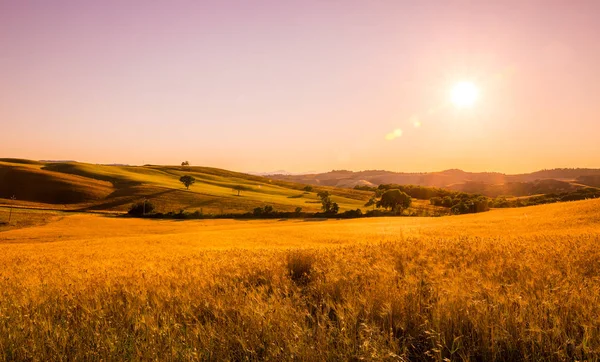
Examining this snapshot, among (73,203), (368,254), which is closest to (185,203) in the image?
(73,203)

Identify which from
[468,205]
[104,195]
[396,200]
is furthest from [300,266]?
[104,195]

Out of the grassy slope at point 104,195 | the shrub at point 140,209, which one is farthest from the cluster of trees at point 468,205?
the shrub at point 140,209

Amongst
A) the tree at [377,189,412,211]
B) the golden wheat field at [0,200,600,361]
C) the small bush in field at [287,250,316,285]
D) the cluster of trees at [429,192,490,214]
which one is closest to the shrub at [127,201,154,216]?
the tree at [377,189,412,211]

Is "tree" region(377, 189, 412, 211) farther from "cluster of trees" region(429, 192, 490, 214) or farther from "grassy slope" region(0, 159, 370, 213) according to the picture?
"grassy slope" region(0, 159, 370, 213)

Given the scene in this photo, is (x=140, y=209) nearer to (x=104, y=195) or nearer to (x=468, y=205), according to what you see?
(x=104, y=195)

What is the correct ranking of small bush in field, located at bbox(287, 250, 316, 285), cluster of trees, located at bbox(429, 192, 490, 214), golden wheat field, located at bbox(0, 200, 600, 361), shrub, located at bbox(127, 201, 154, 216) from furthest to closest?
1. shrub, located at bbox(127, 201, 154, 216)
2. cluster of trees, located at bbox(429, 192, 490, 214)
3. small bush in field, located at bbox(287, 250, 316, 285)
4. golden wheat field, located at bbox(0, 200, 600, 361)

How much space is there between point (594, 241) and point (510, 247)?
212 centimetres

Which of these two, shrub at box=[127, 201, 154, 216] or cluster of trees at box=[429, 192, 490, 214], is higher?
cluster of trees at box=[429, 192, 490, 214]

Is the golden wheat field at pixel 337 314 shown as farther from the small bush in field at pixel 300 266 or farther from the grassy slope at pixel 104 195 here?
the grassy slope at pixel 104 195

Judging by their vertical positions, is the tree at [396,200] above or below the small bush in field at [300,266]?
below

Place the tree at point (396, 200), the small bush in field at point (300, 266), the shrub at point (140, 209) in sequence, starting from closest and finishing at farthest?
the small bush in field at point (300, 266) < the shrub at point (140, 209) < the tree at point (396, 200)

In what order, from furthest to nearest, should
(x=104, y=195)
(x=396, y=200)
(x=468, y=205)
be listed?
(x=104, y=195) < (x=396, y=200) < (x=468, y=205)

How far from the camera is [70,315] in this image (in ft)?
16.8

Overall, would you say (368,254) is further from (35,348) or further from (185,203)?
(185,203)
